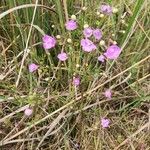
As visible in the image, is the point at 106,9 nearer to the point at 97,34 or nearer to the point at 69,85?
the point at 97,34

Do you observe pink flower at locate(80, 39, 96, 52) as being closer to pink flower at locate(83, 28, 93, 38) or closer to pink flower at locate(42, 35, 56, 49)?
pink flower at locate(83, 28, 93, 38)

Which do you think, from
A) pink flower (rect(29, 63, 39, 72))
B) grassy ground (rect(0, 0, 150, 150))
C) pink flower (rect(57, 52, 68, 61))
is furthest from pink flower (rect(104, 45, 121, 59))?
pink flower (rect(29, 63, 39, 72))

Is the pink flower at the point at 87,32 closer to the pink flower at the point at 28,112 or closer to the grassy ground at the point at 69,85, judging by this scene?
the grassy ground at the point at 69,85

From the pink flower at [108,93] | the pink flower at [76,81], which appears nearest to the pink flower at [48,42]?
the pink flower at [76,81]

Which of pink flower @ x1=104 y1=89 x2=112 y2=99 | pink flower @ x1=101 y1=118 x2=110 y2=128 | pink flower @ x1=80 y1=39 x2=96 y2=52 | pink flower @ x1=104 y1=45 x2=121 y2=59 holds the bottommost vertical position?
pink flower @ x1=101 y1=118 x2=110 y2=128

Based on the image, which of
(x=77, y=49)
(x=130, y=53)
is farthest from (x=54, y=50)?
(x=130, y=53)

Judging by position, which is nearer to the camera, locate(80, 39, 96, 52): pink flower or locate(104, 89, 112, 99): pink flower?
locate(80, 39, 96, 52): pink flower
